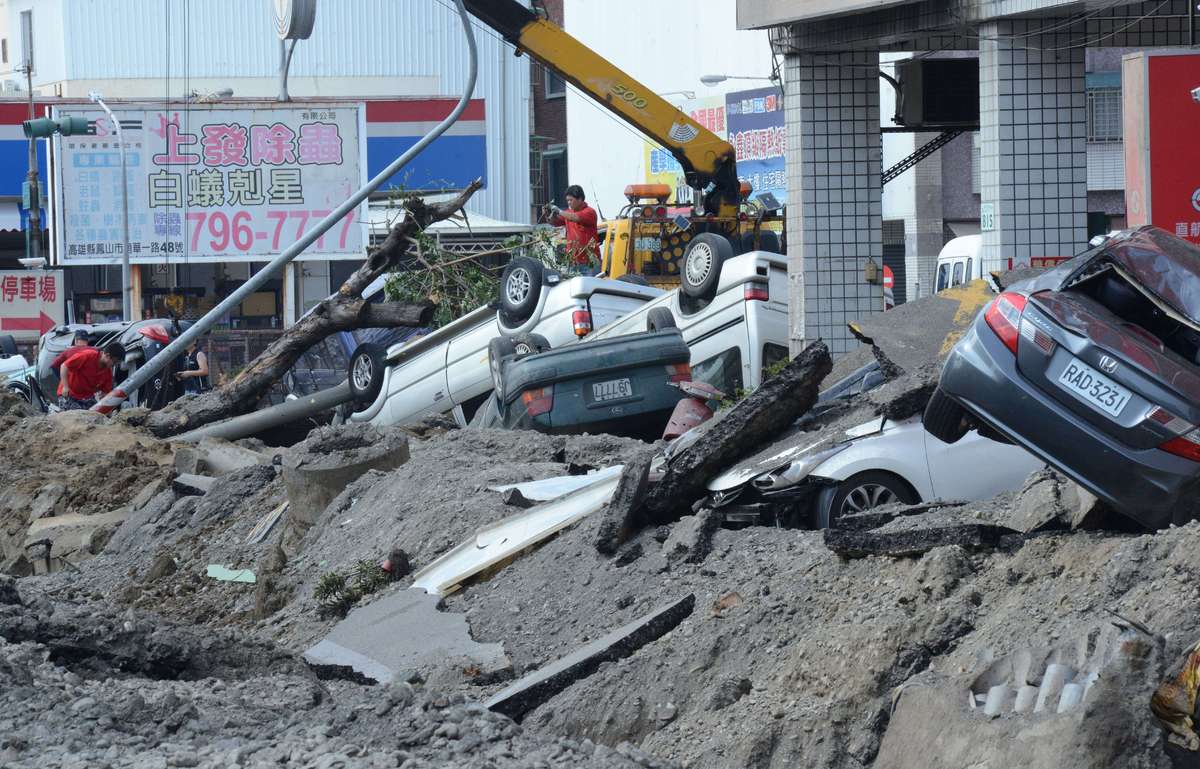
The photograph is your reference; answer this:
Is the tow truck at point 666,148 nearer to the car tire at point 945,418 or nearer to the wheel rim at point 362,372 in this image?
the wheel rim at point 362,372

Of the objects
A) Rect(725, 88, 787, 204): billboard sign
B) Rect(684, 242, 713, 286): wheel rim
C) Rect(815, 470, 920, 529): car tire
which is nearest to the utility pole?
Rect(725, 88, 787, 204): billboard sign

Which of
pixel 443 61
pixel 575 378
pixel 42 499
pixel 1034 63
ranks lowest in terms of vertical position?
pixel 42 499

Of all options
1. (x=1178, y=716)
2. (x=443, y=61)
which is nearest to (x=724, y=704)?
(x=1178, y=716)

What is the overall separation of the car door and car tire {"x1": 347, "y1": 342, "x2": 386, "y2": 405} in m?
9.30

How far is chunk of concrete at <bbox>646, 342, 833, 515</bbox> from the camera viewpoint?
9.48 meters

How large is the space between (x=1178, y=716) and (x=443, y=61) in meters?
48.1

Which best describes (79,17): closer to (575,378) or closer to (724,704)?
(575,378)

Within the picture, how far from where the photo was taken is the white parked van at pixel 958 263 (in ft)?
64.0

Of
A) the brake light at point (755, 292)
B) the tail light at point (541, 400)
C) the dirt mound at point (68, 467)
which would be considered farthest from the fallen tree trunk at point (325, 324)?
the tail light at point (541, 400)

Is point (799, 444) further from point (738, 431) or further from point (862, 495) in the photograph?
point (862, 495)

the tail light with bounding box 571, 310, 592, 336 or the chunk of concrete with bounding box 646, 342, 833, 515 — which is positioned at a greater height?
the tail light with bounding box 571, 310, 592, 336

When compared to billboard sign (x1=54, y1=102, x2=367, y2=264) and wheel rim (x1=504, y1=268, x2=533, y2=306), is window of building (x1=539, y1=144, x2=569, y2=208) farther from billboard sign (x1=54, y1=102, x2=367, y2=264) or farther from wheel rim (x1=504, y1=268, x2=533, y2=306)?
wheel rim (x1=504, y1=268, x2=533, y2=306)

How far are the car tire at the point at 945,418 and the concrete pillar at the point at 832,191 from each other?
7953mm

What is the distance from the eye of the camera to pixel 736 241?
23.0 meters
